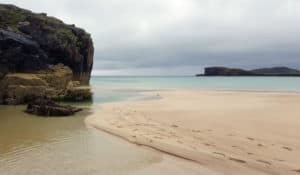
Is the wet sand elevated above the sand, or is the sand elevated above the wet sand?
the sand

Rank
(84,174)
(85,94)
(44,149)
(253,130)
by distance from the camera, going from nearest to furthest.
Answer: (84,174) → (44,149) → (253,130) → (85,94)

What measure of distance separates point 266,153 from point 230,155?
114 cm

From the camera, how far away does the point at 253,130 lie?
415 inches

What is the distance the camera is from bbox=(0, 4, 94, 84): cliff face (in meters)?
24.0

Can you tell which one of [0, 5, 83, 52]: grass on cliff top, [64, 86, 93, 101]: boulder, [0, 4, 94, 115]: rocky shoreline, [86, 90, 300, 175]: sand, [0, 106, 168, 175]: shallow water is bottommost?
[0, 106, 168, 175]: shallow water

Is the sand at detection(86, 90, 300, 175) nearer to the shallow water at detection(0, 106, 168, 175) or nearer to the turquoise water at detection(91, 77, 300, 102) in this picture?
the shallow water at detection(0, 106, 168, 175)

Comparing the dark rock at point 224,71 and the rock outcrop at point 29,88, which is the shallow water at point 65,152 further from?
the dark rock at point 224,71

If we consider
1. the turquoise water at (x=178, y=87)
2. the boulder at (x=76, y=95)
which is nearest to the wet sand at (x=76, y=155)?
the boulder at (x=76, y=95)

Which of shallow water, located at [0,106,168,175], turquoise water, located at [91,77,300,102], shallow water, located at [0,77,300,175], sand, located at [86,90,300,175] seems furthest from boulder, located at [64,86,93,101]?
shallow water, located at [0,77,300,175]

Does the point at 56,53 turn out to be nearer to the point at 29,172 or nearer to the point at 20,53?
the point at 20,53

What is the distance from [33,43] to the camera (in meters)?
26.4

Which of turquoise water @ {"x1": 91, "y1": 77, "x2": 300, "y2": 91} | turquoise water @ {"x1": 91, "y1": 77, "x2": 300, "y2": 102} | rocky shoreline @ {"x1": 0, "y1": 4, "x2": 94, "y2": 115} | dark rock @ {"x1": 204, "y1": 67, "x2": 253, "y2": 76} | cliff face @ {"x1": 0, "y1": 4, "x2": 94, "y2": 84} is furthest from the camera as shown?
dark rock @ {"x1": 204, "y1": 67, "x2": 253, "y2": 76}

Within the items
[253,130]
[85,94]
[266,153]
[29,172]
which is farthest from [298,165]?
[85,94]

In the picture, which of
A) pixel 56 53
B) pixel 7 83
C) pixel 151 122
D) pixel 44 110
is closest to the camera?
pixel 151 122
